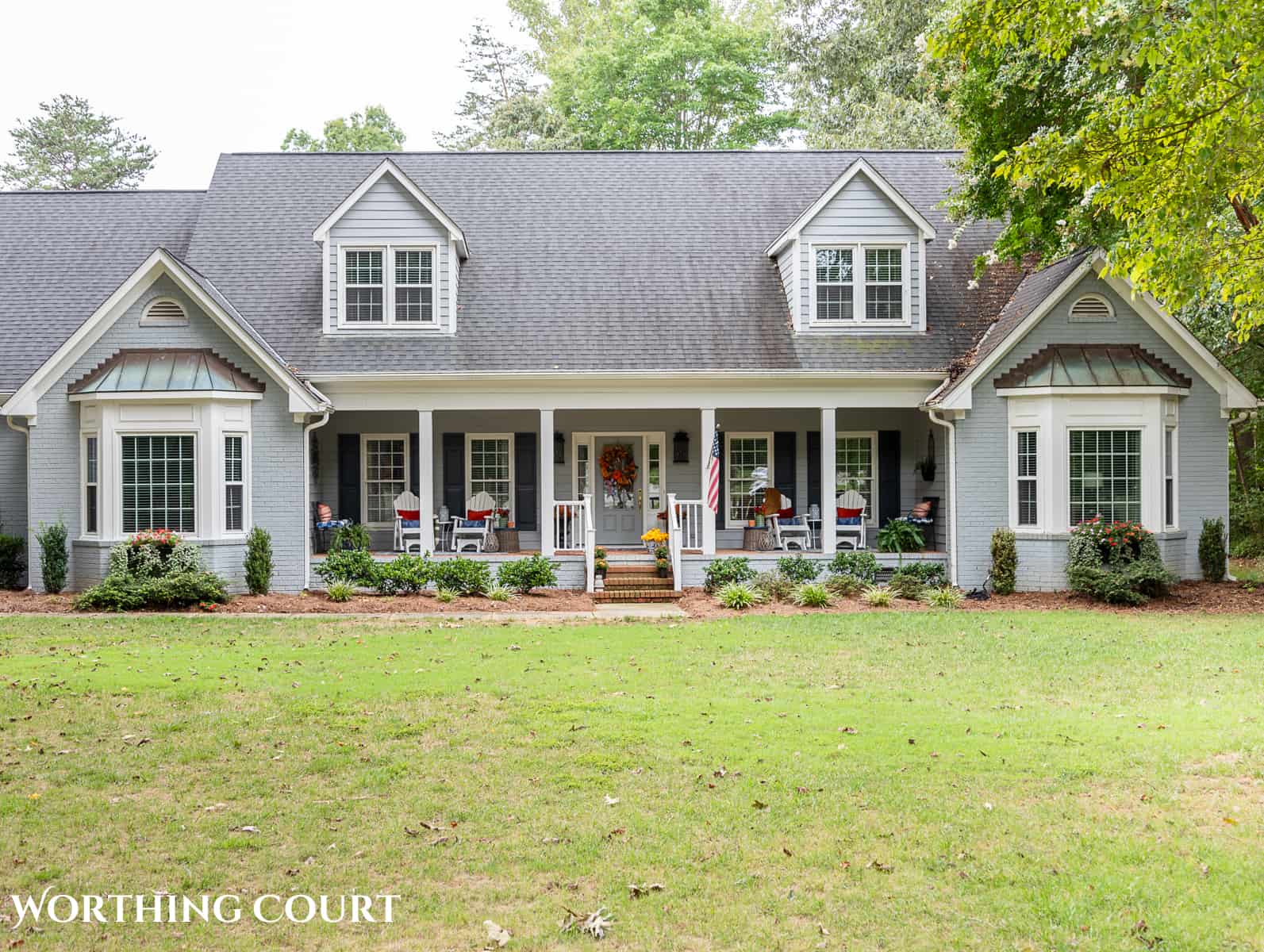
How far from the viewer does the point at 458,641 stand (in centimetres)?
1205

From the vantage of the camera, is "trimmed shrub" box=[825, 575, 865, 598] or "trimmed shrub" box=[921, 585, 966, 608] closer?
"trimmed shrub" box=[921, 585, 966, 608]

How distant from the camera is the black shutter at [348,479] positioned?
19.5 metres

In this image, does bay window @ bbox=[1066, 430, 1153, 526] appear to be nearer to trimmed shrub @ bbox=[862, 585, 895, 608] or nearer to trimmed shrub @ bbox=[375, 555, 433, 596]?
trimmed shrub @ bbox=[862, 585, 895, 608]

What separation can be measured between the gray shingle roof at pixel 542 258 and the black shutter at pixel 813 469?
7.15 feet

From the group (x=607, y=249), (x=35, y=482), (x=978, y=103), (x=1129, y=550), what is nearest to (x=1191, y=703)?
(x=1129, y=550)

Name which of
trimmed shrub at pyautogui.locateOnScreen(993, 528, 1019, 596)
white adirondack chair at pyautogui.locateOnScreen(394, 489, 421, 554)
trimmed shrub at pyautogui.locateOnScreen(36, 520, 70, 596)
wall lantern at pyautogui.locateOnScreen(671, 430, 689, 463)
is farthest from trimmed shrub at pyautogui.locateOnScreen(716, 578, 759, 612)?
trimmed shrub at pyautogui.locateOnScreen(36, 520, 70, 596)

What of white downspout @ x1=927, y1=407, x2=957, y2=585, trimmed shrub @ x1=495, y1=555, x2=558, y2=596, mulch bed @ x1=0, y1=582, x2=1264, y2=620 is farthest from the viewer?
white downspout @ x1=927, y1=407, x2=957, y2=585

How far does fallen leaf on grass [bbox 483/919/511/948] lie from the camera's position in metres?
4.49

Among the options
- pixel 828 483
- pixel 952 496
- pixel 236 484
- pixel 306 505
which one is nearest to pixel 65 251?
pixel 236 484

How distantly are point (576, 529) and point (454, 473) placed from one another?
3.01m

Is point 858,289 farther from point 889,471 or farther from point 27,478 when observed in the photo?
point 27,478

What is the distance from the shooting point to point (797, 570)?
17.2 meters

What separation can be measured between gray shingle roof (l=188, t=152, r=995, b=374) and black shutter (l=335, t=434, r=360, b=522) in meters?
2.17

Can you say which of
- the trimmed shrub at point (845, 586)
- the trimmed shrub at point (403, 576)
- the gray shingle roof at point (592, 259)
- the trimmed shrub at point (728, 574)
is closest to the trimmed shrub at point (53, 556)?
the gray shingle roof at point (592, 259)
